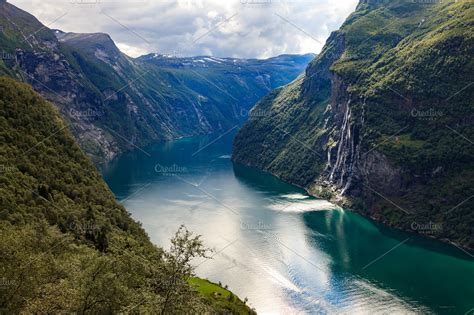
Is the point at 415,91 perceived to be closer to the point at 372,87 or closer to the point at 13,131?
the point at 372,87

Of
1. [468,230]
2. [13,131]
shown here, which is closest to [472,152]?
[468,230]

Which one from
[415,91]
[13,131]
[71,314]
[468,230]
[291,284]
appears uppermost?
[415,91]

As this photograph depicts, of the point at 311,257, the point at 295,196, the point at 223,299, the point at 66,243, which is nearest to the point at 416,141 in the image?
the point at 295,196

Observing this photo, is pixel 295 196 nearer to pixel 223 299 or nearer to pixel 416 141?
pixel 416 141

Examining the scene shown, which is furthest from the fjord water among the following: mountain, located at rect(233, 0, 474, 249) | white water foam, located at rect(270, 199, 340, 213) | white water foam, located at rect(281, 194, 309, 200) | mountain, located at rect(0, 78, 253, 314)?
mountain, located at rect(0, 78, 253, 314)

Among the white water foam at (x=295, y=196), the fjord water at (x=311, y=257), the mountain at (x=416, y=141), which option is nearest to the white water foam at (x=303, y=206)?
the fjord water at (x=311, y=257)
